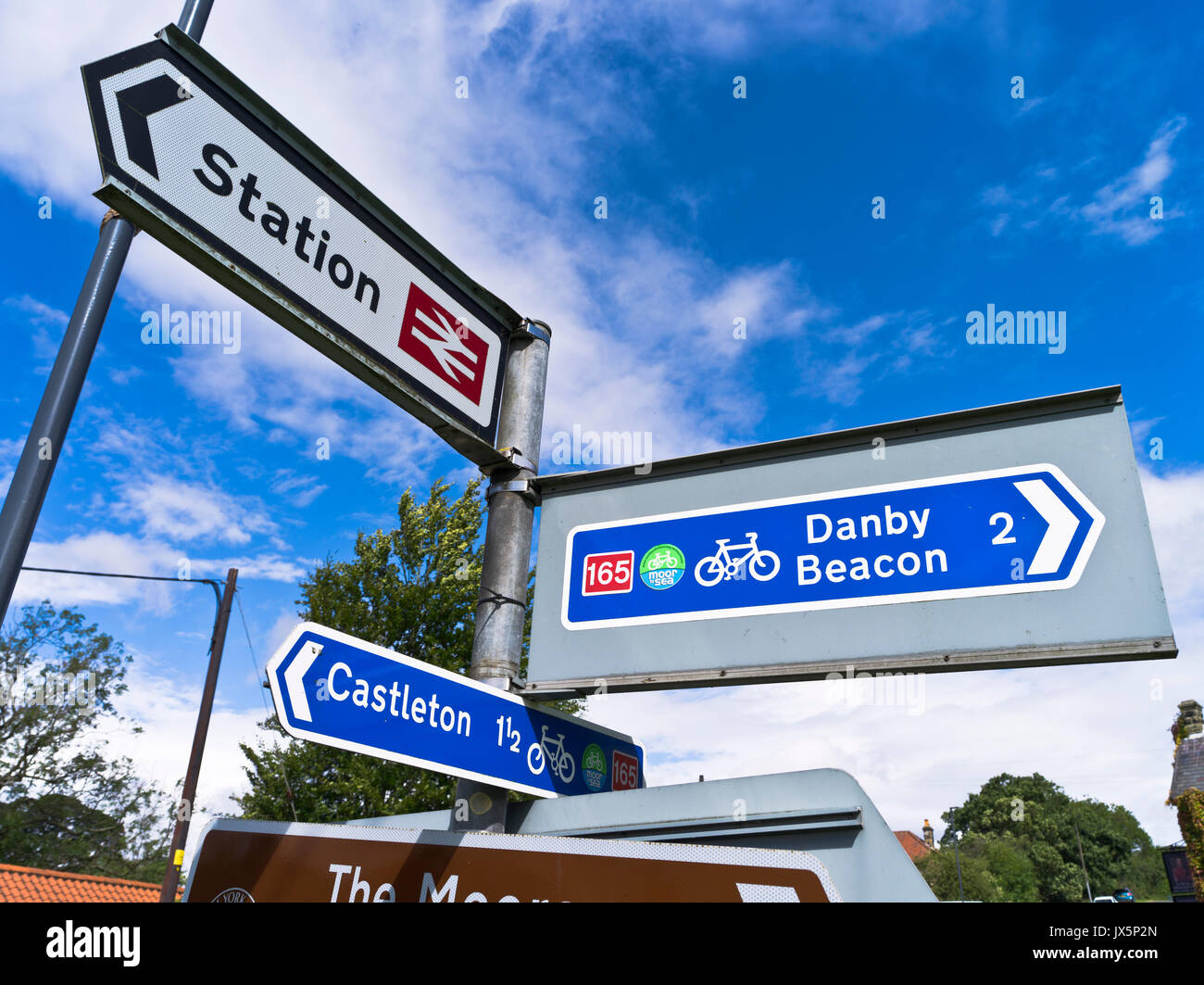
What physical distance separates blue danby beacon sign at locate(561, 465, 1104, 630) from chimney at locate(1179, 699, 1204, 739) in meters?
39.5

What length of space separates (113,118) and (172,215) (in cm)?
29

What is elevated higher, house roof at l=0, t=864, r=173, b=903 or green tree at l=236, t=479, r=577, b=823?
green tree at l=236, t=479, r=577, b=823

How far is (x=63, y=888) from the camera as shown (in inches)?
736

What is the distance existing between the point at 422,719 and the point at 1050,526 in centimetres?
225

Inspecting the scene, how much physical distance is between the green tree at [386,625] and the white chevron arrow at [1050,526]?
10594 millimetres

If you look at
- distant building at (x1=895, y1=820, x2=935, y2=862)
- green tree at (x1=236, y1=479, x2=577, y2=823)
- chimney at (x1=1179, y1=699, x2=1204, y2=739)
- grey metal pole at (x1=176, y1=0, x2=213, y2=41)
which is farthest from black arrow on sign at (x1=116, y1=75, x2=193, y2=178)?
distant building at (x1=895, y1=820, x2=935, y2=862)

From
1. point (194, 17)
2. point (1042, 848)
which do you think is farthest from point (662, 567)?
point (1042, 848)

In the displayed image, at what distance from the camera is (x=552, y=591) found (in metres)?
3.44

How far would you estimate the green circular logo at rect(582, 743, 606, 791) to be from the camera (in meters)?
3.26

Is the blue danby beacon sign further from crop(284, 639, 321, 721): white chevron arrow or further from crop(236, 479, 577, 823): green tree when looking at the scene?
crop(236, 479, 577, 823): green tree

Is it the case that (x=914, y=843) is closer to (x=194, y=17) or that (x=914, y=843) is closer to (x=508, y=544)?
(x=508, y=544)
